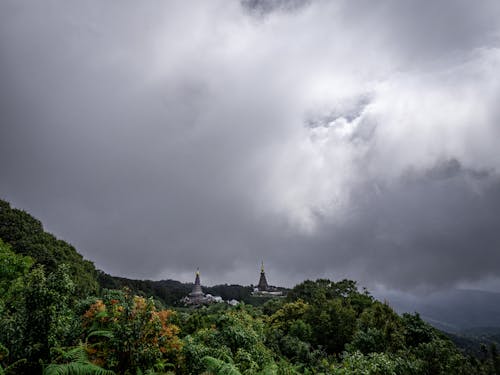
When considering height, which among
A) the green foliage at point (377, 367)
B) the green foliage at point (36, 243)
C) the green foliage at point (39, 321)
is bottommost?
the green foliage at point (377, 367)

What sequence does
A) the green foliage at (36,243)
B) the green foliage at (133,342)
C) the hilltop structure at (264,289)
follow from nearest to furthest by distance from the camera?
the green foliage at (133,342) → the green foliage at (36,243) → the hilltop structure at (264,289)

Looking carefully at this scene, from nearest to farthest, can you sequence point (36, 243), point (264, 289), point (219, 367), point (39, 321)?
point (39, 321)
point (219, 367)
point (36, 243)
point (264, 289)

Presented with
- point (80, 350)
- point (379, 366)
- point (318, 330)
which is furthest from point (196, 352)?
point (318, 330)

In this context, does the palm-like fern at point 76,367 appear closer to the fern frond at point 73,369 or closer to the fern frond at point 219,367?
the fern frond at point 73,369

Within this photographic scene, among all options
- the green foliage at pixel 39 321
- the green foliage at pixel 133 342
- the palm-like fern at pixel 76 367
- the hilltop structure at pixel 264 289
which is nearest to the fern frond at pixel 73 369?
the palm-like fern at pixel 76 367

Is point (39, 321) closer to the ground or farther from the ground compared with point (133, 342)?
farther from the ground

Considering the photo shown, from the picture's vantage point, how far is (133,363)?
30.1 feet

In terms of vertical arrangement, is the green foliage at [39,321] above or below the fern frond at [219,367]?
above

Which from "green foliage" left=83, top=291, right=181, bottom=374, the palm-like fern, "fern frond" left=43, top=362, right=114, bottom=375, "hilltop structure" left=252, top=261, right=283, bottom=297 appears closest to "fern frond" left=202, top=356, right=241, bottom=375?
"green foliage" left=83, top=291, right=181, bottom=374

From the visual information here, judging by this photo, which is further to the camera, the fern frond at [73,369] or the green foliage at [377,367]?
the green foliage at [377,367]

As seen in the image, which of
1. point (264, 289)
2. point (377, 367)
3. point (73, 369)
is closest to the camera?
point (73, 369)

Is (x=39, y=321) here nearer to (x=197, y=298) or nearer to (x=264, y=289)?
(x=197, y=298)

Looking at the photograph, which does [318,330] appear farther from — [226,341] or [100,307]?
[100,307]

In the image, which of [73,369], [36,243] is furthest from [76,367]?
[36,243]
